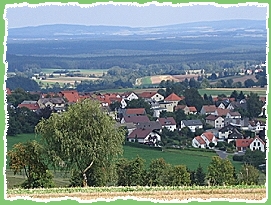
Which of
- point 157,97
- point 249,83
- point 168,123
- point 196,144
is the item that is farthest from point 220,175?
point 157,97

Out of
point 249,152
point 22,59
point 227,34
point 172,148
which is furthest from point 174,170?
point 227,34

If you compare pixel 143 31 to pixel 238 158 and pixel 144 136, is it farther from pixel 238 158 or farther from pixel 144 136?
pixel 238 158

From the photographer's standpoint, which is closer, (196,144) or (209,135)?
(196,144)

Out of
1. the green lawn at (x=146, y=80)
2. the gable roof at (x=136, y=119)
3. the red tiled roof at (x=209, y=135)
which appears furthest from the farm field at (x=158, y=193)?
the green lawn at (x=146, y=80)

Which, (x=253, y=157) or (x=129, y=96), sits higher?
(x=129, y=96)

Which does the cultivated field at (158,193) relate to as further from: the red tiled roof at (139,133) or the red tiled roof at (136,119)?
the red tiled roof at (136,119)

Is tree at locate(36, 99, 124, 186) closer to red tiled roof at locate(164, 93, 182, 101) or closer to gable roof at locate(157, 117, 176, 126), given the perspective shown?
gable roof at locate(157, 117, 176, 126)

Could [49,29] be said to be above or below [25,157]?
above

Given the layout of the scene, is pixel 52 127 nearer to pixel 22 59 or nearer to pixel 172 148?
pixel 172 148
